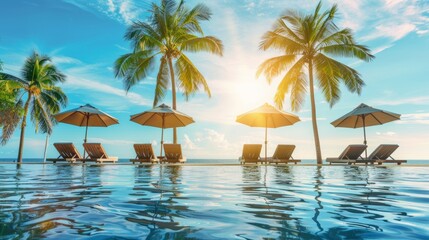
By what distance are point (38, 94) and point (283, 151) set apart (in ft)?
71.3

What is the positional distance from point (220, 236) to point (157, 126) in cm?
1432

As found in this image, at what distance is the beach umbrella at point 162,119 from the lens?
14164 mm

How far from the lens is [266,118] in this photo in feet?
49.5

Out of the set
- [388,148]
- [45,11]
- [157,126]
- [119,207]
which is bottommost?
[119,207]

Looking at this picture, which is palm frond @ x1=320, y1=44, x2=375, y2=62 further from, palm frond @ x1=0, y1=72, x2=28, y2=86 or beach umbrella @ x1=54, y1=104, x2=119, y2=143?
palm frond @ x1=0, y1=72, x2=28, y2=86

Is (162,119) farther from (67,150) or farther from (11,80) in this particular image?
(11,80)

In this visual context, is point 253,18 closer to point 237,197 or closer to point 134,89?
point 134,89

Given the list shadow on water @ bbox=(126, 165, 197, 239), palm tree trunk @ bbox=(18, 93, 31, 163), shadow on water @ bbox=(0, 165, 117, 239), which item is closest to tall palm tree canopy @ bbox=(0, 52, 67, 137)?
palm tree trunk @ bbox=(18, 93, 31, 163)

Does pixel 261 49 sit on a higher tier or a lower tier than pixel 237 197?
higher

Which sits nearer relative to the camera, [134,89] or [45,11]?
[45,11]

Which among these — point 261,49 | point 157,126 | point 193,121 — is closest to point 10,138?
point 157,126

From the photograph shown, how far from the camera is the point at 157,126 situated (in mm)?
15695

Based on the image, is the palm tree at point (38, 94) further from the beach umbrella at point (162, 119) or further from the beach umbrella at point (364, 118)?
the beach umbrella at point (364, 118)

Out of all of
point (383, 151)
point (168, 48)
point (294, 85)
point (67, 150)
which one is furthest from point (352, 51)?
point (67, 150)
